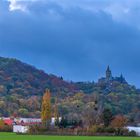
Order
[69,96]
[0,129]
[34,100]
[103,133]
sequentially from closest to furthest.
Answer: [103,133] → [0,129] → [34,100] → [69,96]

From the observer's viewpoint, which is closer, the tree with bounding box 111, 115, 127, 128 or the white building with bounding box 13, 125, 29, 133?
the tree with bounding box 111, 115, 127, 128

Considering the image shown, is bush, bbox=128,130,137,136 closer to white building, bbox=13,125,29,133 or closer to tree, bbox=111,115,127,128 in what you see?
tree, bbox=111,115,127,128

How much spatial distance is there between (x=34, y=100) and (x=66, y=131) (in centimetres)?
6679

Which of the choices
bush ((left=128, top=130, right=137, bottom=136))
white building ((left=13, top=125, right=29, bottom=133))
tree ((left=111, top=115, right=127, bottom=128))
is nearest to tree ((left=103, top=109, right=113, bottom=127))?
tree ((left=111, top=115, right=127, bottom=128))

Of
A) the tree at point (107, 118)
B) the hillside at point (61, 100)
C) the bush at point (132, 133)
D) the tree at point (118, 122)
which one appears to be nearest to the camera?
the bush at point (132, 133)

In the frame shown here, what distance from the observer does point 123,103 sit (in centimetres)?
15238

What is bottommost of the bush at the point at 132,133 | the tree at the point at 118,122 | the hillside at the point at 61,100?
the bush at the point at 132,133

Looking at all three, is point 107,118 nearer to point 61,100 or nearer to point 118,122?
point 118,122

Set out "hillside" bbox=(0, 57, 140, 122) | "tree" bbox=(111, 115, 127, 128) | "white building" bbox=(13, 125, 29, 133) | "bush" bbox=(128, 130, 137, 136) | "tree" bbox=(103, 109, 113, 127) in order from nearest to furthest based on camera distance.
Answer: "bush" bbox=(128, 130, 137, 136)
"tree" bbox=(111, 115, 127, 128)
"white building" bbox=(13, 125, 29, 133)
"tree" bbox=(103, 109, 113, 127)
"hillside" bbox=(0, 57, 140, 122)

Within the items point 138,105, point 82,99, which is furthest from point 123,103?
point 82,99

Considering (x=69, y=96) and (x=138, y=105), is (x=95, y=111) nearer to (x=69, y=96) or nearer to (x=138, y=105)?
(x=138, y=105)

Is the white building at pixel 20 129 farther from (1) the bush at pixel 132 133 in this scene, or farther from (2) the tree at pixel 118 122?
(1) the bush at pixel 132 133

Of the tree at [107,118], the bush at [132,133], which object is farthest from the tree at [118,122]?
the bush at [132,133]

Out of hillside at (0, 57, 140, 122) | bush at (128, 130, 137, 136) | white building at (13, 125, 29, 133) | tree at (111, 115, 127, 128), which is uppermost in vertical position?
hillside at (0, 57, 140, 122)
